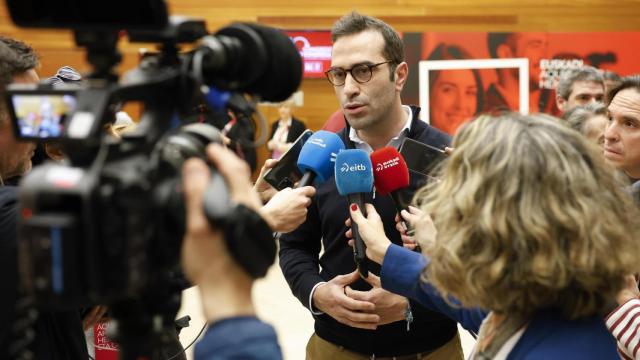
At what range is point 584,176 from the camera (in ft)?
3.80

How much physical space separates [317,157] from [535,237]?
0.97 m

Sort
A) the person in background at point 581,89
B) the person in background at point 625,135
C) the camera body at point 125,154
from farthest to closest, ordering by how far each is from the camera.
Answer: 1. the person in background at point 581,89
2. the person in background at point 625,135
3. the camera body at point 125,154

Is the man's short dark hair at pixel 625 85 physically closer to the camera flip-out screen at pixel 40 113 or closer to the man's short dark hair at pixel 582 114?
the man's short dark hair at pixel 582 114

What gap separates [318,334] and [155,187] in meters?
1.46

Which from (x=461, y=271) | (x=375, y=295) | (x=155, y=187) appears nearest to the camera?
(x=155, y=187)

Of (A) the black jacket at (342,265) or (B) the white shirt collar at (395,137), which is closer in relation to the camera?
(A) the black jacket at (342,265)

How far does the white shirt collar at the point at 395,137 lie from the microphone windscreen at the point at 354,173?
402 millimetres

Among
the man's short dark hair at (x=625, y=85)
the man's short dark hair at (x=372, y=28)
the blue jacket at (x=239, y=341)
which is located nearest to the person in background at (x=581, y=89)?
the man's short dark hair at (x=625, y=85)

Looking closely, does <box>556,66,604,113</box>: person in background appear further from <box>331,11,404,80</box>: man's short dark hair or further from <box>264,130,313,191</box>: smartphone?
<box>264,130,313,191</box>: smartphone

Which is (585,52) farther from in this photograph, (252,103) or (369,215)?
(252,103)

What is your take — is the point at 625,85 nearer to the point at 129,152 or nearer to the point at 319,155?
the point at 319,155

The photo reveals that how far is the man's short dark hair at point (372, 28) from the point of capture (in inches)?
92.0

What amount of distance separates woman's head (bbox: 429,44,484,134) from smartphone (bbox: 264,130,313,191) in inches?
186

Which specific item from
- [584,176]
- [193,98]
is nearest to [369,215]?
[584,176]
